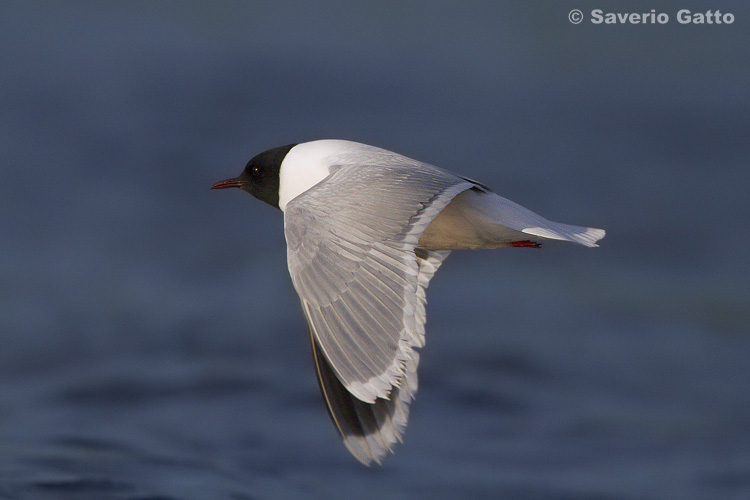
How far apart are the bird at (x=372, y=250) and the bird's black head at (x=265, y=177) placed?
0.06 metres

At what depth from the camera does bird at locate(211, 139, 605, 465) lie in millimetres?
4301

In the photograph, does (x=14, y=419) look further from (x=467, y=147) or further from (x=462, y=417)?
(x=467, y=147)

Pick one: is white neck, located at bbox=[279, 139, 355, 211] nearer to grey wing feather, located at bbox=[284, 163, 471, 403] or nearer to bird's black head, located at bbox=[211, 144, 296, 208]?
bird's black head, located at bbox=[211, 144, 296, 208]

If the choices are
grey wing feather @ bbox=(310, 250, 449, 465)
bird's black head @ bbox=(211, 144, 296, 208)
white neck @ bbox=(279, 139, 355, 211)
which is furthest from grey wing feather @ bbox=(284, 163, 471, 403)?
bird's black head @ bbox=(211, 144, 296, 208)

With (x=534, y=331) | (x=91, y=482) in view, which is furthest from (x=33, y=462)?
(x=534, y=331)

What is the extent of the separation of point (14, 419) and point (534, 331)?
3.94 metres

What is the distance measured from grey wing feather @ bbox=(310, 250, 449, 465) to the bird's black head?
1275 millimetres

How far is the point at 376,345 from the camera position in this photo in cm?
427

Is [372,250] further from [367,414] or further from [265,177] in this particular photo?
[265,177]

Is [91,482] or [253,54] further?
[253,54]

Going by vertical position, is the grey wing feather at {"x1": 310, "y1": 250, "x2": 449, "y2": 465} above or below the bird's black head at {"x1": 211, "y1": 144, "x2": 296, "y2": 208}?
below

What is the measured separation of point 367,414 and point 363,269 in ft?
2.81

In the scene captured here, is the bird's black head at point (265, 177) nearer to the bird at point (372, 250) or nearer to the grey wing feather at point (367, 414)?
the bird at point (372, 250)

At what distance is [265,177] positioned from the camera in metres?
6.16
